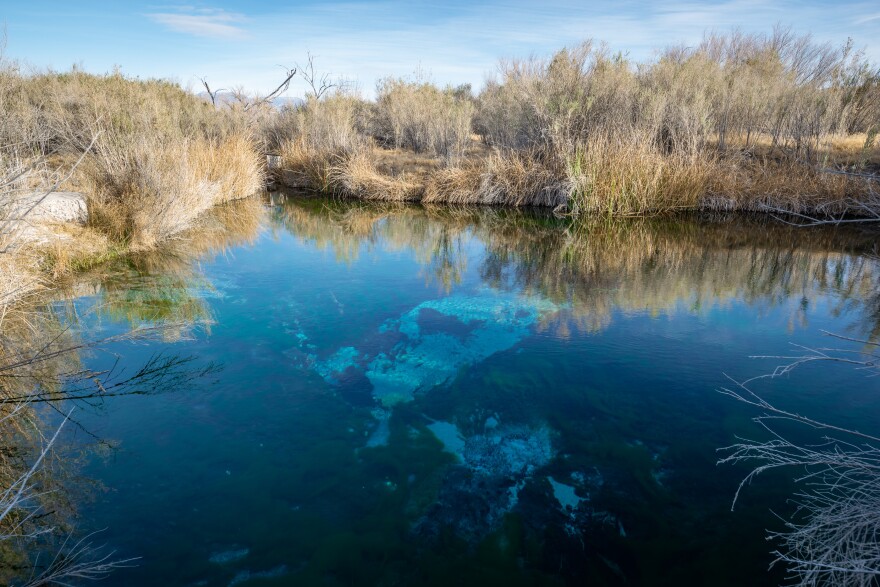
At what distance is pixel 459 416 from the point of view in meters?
3.71

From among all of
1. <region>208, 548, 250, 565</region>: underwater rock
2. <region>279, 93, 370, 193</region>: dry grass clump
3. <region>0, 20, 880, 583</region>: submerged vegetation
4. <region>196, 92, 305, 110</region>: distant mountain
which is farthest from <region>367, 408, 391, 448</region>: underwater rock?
<region>196, 92, 305, 110</region>: distant mountain

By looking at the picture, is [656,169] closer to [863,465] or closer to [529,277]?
[529,277]

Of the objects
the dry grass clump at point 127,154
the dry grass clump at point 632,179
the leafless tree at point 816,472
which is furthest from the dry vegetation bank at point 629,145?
the leafless tree at point 816,472

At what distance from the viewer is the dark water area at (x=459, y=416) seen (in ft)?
8.48

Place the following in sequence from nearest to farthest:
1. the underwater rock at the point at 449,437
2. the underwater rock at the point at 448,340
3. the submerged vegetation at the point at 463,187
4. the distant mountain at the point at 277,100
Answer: the underwater rock at the point at 449,437, the underwater rock at the point at 448,340, the submerged vegetation at the point at 463,187, the distant mountain at the point at 277,100

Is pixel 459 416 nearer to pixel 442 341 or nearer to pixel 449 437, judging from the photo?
pixel 449 437

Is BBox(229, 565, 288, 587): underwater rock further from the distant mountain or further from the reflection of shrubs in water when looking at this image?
the distant mountain

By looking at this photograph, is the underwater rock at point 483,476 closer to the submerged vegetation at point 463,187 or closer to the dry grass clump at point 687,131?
the submerged vegetation at point 463,187

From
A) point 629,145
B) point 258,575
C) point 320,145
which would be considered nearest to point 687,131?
point 629,145

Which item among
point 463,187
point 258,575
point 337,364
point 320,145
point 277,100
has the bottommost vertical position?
point 258,575

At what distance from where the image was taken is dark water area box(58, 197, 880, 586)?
2584 mm

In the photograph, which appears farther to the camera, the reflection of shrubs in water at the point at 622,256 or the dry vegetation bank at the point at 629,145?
the dry vegetation bank at the point at 629,145

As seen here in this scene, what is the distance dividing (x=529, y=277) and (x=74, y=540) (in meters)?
5.12

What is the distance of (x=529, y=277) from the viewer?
657 centimetres
